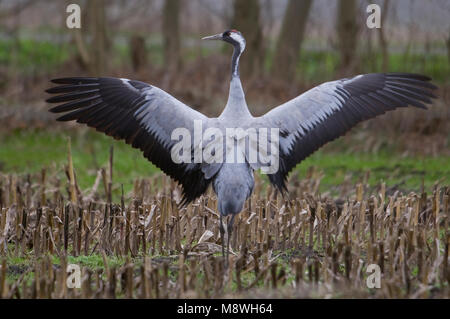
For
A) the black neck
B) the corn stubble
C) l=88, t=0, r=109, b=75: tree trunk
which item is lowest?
the corn stubble

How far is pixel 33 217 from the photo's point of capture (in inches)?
278

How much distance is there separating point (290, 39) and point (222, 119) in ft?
29.7

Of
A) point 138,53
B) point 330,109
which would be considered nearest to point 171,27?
point 138,53

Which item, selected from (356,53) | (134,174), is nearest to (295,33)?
(356,53)

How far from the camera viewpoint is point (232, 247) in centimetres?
617

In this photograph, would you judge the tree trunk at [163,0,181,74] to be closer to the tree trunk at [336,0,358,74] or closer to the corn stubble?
the tree trunk at [336,0,358,74]

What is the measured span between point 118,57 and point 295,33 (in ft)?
21.8

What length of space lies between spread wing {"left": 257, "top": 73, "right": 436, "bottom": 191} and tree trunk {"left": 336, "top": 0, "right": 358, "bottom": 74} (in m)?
6.30

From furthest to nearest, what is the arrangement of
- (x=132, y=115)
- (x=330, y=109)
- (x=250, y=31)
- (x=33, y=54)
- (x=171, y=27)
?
(x=33, y=54), (x=171, y=27), (x=250, y=31), (x=330, y=109), (x=132, y=115)

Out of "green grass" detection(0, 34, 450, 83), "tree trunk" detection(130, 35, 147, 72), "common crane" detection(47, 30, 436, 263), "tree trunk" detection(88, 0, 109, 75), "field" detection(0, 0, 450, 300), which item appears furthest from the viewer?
"tree trunk" detection(130, 35, 147, 72)

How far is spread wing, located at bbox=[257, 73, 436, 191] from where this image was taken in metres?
6.18

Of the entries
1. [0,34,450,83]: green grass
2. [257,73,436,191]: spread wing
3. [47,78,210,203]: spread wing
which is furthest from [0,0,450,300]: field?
[257,73,436,191]: spread wing

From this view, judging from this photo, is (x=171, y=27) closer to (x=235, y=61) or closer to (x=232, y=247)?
(x=235, y=61)

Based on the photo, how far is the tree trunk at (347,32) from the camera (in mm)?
13494
